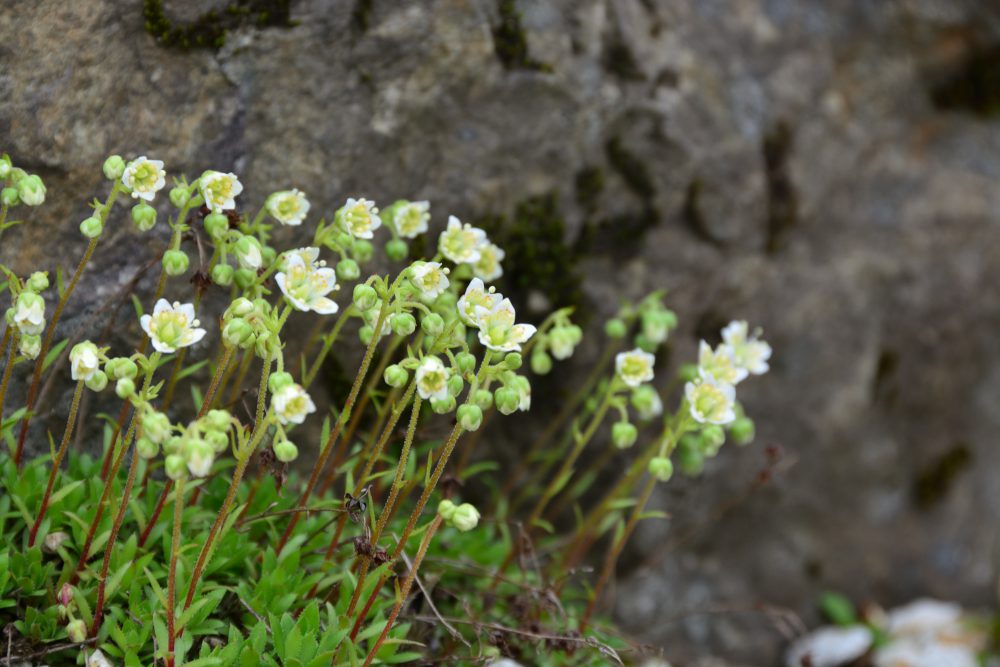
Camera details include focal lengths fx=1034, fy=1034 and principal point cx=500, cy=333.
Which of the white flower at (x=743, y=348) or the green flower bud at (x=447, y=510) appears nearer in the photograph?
the green flower bud at (x=447, y=510)

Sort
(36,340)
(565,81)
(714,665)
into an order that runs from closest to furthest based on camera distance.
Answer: (36,340)
(565,81)
(714,665)

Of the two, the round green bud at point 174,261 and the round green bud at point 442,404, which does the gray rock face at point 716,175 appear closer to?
the round green bud at point 174,261

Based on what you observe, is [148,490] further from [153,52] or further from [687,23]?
[687,23]

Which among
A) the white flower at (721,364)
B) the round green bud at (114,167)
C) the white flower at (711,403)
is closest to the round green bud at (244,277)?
the round green bud at (114,167)

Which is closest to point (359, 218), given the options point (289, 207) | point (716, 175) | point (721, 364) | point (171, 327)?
point (289, 207)

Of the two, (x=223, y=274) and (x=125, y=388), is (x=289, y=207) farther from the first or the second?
(x=125, y=388)

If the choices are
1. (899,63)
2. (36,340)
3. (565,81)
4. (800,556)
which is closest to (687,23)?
(565,81)
